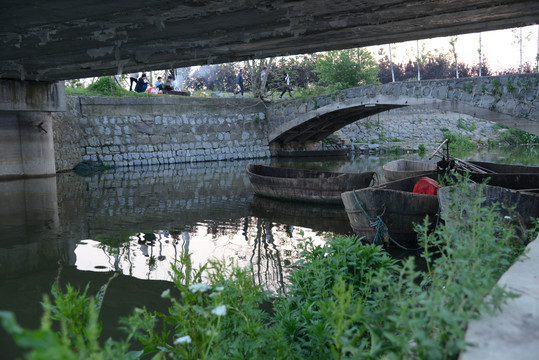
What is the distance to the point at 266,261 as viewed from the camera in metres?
5.24

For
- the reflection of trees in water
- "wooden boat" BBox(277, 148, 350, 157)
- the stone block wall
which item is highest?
the stone block wall

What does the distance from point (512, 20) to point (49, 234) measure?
6.96m

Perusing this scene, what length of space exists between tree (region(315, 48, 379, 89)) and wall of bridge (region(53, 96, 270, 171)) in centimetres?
628

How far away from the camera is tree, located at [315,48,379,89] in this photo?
25.2 m

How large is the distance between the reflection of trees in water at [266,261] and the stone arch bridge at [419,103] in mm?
8581

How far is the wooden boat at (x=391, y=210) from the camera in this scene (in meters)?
5.86

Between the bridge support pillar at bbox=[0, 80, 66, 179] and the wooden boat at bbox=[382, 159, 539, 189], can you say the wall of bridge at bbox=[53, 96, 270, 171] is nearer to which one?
the bridge support pillar at bbox=[0, 80, 66, 179]

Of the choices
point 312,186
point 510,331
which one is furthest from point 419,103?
point 510,331

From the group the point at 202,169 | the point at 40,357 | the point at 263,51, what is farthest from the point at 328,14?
the point at 202,169

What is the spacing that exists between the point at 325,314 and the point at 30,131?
41.8 feet

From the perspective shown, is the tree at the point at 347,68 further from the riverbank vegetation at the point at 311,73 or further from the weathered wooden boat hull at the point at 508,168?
the weathered wooden boat hull at the point at 508,168

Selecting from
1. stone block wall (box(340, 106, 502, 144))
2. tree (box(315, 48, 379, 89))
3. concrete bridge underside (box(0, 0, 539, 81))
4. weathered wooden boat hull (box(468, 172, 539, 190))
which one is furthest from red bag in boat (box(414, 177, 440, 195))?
stone block wall (box(340, 106, 502, 144))

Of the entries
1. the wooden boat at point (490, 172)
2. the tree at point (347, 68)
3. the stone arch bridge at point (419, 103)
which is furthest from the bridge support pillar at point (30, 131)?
the tree at point (347, 68)

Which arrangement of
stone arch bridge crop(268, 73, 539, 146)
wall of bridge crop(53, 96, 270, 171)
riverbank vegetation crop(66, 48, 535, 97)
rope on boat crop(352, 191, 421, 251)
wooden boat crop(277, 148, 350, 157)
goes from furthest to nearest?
1. riverbank vegetation crop(66, 48, 535, 97)
2. wooden boat crop(277, 148, 350, 157)
3. wall of bridge crop(53, 96, 270, 171)
4. stone arch bridge crop(268, 73, 539, 146)
5. rope on boat crop(352, 191, 421, 251)
